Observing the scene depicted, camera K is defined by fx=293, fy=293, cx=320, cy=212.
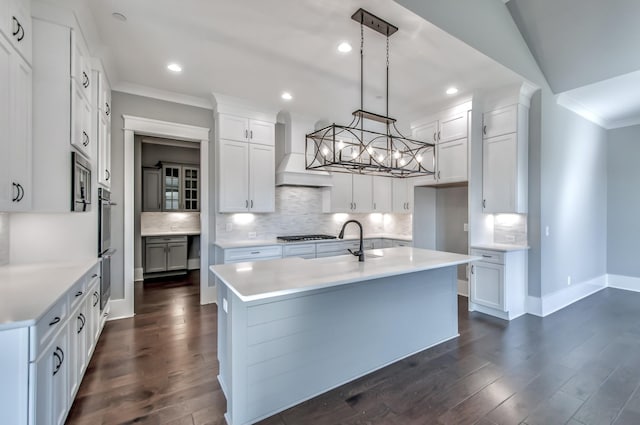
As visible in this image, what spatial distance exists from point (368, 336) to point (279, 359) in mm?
834

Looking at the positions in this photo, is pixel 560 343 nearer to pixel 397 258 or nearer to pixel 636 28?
pixel 397 258

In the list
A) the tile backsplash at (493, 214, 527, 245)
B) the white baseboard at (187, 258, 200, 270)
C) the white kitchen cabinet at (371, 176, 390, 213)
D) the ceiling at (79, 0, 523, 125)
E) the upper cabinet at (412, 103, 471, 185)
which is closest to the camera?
the ceiling at (79, 0, 523, 125)

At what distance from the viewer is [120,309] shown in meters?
3.79

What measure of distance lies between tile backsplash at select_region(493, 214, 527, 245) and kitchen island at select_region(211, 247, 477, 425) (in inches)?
68.8

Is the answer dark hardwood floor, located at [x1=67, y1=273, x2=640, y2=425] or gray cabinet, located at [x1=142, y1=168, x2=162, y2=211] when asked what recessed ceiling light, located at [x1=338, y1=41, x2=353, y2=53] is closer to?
dark hardwood floor, located at [x1=67, y1=273, x2=640, y2=425]

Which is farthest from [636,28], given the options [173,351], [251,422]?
[173,351]

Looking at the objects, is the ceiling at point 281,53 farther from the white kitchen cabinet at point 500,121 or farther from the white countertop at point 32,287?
the white countertop at point 32,287

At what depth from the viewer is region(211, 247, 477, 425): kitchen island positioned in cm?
188

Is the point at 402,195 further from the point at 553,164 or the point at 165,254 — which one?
the point at 165,254

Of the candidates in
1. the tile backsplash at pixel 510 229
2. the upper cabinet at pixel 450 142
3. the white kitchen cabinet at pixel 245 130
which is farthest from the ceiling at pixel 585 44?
the white kitchen cabinet at pixel 245 130

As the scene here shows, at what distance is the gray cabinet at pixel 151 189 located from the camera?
20.7 feet

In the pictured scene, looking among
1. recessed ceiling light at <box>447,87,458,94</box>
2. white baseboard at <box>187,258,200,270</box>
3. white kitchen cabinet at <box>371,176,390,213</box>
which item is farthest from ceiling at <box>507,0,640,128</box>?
white baseboard at <box>187,258,200,270</box>

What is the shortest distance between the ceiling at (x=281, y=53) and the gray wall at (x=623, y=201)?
3204mm

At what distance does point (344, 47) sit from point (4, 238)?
3.32 m
